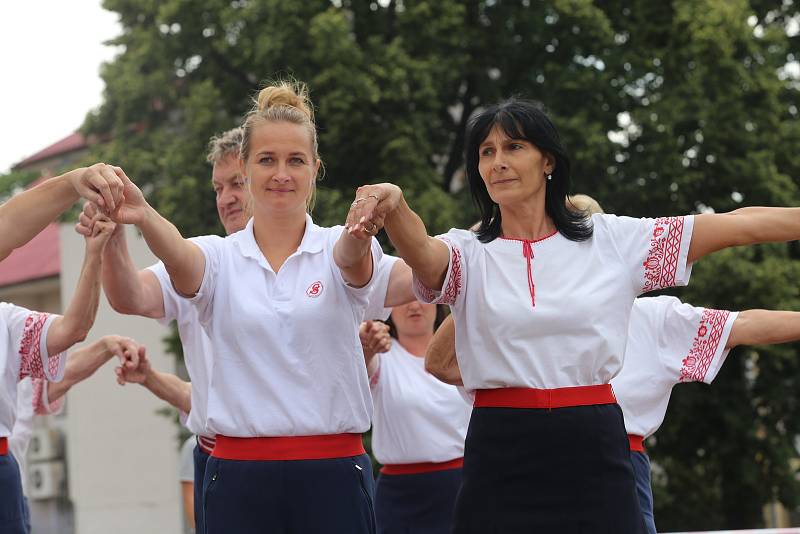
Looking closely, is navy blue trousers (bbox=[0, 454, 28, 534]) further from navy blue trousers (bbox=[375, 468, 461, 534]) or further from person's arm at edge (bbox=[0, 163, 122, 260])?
navy blue trousers (bbox=[375, 468, 461, 534])

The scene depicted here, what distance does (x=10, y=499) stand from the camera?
475 cm

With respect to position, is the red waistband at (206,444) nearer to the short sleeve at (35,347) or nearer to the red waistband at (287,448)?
the short sleeve at (35,347)

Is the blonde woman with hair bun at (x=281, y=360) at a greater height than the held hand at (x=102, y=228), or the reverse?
the held hand at (x=102, y=228)

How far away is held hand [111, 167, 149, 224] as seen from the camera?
3451 mm

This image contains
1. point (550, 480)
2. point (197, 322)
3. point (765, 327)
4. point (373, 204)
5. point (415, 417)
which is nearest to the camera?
point (373, 204)

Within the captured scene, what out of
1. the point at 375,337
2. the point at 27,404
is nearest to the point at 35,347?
the point at 27,404

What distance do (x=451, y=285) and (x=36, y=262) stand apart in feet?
69.4

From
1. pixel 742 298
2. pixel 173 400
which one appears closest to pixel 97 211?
pixel 173 400

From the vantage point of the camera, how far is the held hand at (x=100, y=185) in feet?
11.1

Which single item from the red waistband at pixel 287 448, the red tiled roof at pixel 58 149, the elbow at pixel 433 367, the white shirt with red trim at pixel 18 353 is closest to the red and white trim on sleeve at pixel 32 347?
the white shirt with red trim at pixel 18 353

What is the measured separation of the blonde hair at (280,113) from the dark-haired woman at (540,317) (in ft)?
2.15

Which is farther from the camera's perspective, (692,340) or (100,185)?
(692,340)

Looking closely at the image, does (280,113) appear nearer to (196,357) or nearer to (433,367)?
(433,367)

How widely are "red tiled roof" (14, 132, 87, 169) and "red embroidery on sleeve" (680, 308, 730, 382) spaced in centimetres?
2346
